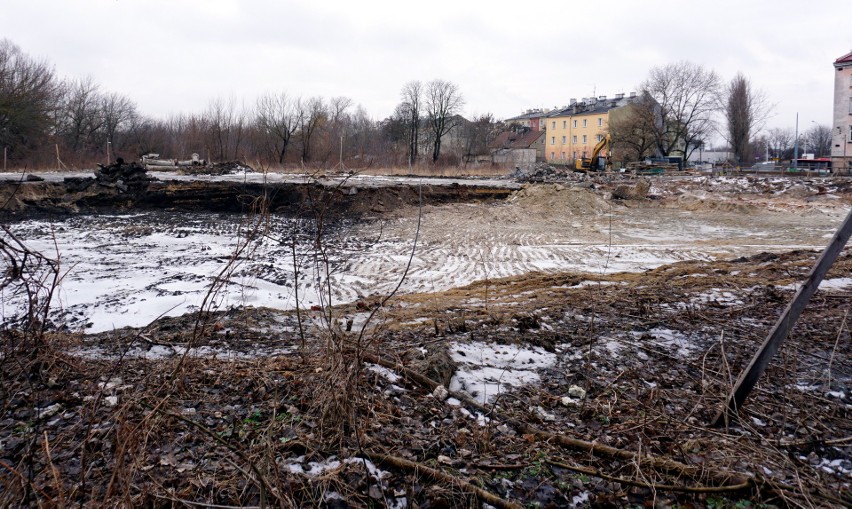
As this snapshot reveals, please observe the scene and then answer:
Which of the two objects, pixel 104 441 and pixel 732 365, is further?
pixel 732 365

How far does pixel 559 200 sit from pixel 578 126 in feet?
195

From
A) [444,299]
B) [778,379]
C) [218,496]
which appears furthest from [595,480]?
[444,299]

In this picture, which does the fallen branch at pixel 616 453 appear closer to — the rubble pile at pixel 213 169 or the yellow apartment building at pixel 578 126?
the rubble pile at pixel 213 169

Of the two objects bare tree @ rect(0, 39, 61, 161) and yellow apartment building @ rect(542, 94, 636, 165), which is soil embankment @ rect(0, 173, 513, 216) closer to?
bare tree @ rect(0, 39, 61, 161)

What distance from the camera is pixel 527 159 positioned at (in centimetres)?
7762

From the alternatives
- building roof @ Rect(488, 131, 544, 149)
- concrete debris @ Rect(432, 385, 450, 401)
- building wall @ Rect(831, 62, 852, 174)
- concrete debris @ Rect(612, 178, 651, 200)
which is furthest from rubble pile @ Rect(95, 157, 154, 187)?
building roof @ Rect(488, 131, 544, 149)

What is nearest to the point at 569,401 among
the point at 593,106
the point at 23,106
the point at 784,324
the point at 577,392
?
the point at 577,392

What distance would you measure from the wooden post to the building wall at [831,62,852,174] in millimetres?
51993

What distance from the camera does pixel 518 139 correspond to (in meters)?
83.8

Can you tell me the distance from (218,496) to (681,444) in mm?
2845

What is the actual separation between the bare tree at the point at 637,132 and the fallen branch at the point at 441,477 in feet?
187

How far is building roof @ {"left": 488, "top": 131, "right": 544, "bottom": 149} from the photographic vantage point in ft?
269

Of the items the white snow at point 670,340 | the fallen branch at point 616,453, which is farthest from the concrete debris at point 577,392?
the white snow at point 670,340

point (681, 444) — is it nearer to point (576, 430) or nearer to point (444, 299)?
point (576, 430)
